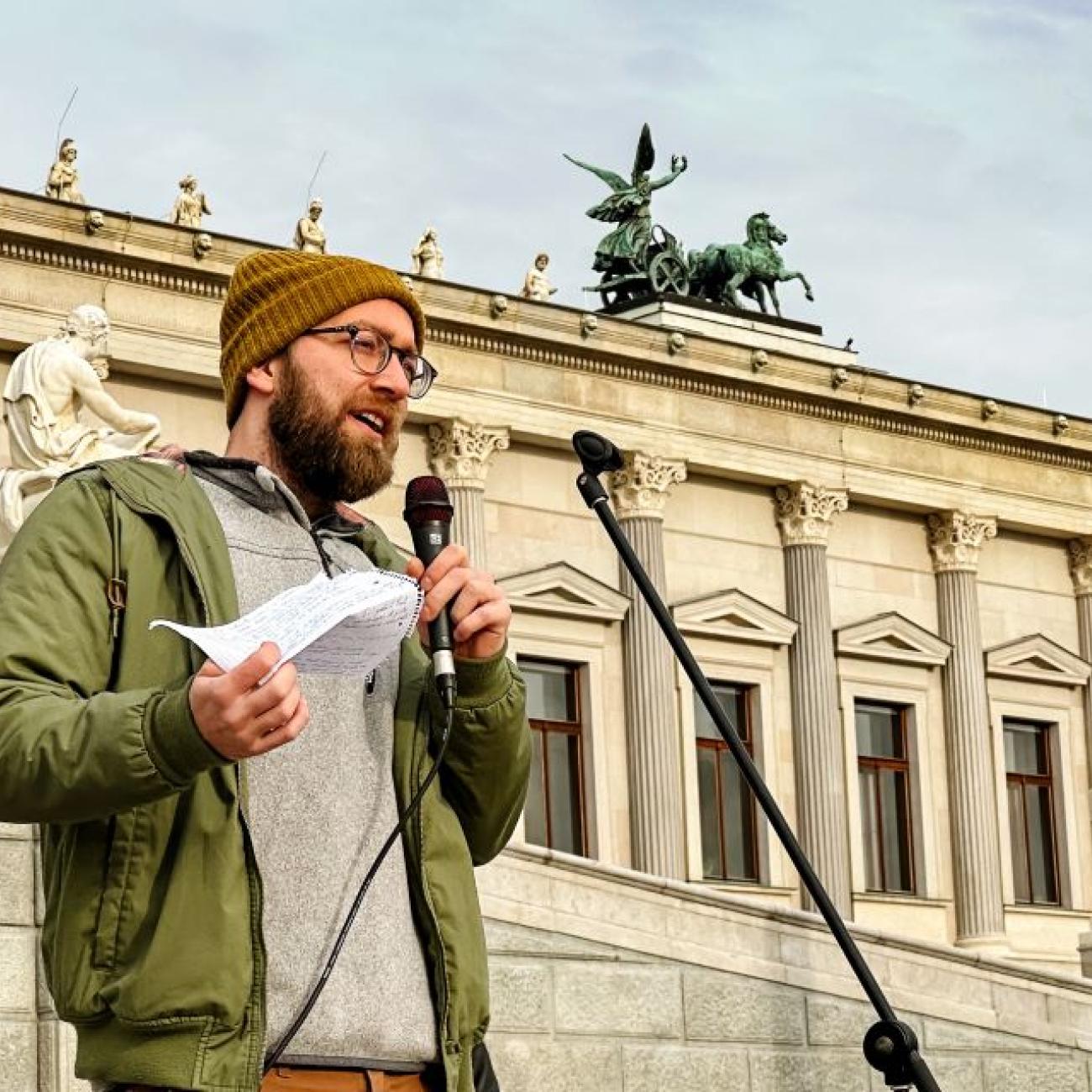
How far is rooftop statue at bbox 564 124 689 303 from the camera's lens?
35469 mm

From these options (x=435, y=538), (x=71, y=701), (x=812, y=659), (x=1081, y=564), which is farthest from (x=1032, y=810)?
(x=71, y=701)

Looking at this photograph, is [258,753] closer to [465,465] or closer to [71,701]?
[71,701]

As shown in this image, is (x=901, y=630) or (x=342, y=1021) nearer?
(x=342, y=1021)

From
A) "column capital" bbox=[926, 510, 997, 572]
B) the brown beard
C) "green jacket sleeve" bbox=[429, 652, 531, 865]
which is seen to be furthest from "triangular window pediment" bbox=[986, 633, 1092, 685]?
the brown beard

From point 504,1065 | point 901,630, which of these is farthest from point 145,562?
point 901,630

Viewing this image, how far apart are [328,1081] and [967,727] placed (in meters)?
32.3

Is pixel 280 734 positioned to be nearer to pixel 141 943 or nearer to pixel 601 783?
pixel 141 943

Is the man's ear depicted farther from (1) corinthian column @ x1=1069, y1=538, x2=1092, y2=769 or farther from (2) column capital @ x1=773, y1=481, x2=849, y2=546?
(1) corinthian column @ x1=1069, y1=538, x2=1092, y2=769

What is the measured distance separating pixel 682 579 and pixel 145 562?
29.6 m

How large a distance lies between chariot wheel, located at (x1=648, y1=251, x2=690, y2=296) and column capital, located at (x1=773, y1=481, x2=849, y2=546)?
3059 mm

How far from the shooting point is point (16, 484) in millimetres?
13734

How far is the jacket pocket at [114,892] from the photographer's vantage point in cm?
Answer: 331

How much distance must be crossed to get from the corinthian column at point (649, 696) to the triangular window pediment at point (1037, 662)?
561 centimetres

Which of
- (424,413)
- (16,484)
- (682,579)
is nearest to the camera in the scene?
(16,484)
